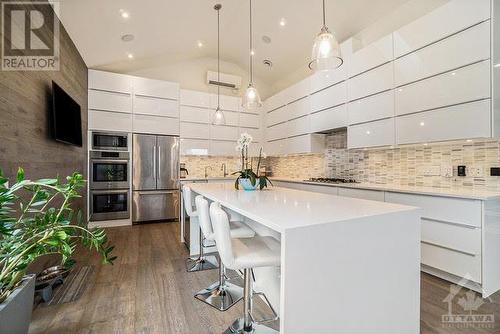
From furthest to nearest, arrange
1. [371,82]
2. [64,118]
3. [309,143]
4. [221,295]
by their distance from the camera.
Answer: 1. [309,143]
2. [371,82]
3. [64,118]
4. [221,295]

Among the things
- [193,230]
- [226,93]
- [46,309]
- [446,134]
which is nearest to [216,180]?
[193,230]

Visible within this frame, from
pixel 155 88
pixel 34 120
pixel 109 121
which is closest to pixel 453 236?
pixel 34 120

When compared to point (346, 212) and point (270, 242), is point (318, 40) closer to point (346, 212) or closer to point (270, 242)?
point (346, 212)

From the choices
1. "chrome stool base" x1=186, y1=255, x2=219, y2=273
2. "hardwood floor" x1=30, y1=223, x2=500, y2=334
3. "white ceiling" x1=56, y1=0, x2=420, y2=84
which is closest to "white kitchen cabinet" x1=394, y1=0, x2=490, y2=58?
"white ceiling" x1=56, y1=0, x2=420, y2=84

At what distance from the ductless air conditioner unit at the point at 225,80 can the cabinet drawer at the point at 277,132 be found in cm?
130

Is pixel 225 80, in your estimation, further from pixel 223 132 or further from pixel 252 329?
pixel 252 329

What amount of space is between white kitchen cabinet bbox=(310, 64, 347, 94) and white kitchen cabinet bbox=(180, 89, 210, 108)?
224 centimetres

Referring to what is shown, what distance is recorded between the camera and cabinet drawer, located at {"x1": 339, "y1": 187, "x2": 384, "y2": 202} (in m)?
2.79

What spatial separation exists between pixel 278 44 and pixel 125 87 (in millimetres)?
2950

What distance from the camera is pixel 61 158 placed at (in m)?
2.91

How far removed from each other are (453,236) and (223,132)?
424cm

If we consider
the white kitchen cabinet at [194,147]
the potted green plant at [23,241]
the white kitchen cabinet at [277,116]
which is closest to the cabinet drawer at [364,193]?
the white kitchen cabinet at [277,116]

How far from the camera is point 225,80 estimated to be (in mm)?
5488

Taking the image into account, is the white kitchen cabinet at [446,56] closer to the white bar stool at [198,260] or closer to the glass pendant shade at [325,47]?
the glass pendant shade at [325,47]
